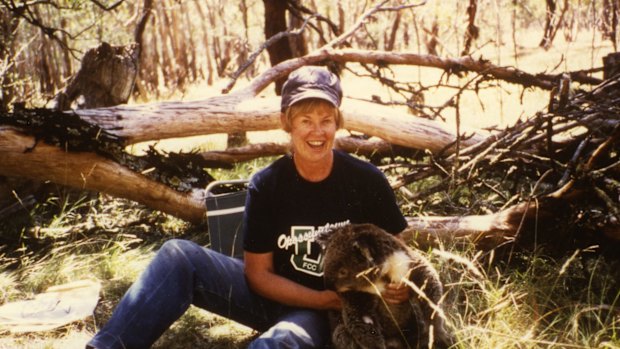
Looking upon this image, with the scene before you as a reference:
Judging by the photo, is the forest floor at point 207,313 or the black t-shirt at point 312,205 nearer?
the forest floor at point 207,313

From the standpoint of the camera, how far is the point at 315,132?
261 cm

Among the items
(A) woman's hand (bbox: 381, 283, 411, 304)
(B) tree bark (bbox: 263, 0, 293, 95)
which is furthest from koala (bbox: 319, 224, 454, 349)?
(B) tree bark (bbox: 263, 0, 293, 95)

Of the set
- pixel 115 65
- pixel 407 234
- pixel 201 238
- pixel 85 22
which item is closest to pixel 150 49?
pixel 85 22

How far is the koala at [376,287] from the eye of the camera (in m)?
2.33

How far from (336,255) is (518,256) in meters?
1.81

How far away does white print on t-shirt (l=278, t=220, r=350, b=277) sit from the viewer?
2.76 m

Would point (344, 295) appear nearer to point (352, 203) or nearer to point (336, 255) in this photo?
point (336, 255)

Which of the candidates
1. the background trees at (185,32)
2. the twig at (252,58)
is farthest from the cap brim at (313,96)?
the twig at (252,58)

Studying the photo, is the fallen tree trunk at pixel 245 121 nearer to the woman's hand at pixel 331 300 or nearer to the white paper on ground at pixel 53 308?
the white paper on ground at pixel 53 308

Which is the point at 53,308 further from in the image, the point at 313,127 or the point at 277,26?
the point at 277,26

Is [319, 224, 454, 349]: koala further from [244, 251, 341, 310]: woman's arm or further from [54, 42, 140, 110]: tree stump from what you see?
[54, 42, 140, 110]: tree stump

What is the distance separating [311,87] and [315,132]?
232 mm

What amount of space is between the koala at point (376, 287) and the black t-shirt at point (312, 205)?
0.25m

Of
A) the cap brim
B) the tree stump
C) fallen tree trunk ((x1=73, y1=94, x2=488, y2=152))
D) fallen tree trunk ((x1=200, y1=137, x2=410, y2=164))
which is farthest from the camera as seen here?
fallen tree trunk ((x1=200, y1=137, x2=410, y2=164))
